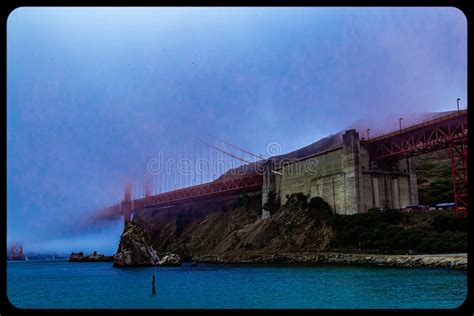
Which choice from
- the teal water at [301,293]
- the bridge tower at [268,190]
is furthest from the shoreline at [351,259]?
the bridge tower at [268,190]

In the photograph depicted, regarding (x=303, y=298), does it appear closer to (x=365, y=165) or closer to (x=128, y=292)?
(x=128, y=292)

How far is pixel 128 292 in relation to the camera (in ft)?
64.3

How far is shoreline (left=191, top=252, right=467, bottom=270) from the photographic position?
2309 cm

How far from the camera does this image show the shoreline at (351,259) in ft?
75.8

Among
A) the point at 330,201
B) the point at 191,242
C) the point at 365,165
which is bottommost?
the point at 191,242

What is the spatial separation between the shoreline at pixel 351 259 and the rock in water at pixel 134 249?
6211 mm

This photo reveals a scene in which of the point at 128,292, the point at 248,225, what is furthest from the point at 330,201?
the point at 128,292

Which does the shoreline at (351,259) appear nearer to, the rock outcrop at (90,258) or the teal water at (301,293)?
the teal water at (301,293)

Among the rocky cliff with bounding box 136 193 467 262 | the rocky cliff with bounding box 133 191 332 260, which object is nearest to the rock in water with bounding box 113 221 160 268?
the rocky cliff with bounding box 136 193 467 262

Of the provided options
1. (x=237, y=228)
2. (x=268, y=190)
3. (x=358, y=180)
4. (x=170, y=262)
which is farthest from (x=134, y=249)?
(x=358, y=180)

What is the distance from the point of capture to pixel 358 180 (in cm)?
3550

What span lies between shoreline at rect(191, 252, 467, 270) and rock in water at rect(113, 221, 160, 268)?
621 centimetres
